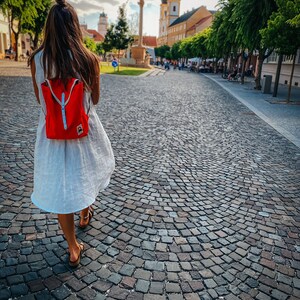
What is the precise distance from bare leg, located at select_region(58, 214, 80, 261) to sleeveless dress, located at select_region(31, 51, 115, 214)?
164 millimetres

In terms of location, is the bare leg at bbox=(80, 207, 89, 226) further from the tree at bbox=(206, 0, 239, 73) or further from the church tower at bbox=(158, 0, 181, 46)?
the church tower at bbox=(158, 0, 181, 46)

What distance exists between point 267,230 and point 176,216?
1053 millimetres

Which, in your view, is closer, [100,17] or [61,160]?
[61,160]

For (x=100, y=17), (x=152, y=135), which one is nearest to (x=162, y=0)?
(x=100, y=17)

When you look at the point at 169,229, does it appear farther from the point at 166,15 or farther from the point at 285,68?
the point at 166,15

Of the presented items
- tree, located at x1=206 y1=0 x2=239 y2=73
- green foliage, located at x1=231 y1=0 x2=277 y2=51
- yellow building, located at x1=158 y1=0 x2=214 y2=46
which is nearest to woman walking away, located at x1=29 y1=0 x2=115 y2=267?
green foliage, located at x1=231 y1=0 x2=277 y2=51

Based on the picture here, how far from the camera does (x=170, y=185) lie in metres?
4.73

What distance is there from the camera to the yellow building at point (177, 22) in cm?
10200

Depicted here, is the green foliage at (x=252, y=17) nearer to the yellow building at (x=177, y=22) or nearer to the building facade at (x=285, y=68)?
the building facade at (x=285, y=68)

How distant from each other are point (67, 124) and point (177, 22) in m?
125

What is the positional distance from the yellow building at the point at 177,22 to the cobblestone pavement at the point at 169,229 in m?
94.6

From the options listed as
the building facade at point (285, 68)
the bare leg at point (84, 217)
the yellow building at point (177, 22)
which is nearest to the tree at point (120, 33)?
the building facade at point (285, 68)

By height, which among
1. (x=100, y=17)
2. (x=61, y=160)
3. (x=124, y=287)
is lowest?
(x=124, y=287)

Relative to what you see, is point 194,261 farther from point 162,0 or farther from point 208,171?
point 162,0
